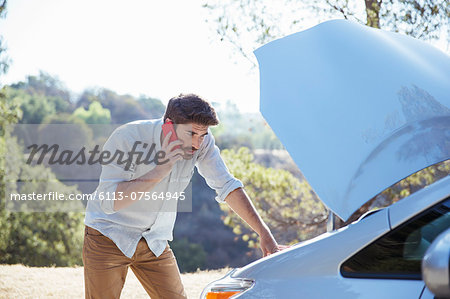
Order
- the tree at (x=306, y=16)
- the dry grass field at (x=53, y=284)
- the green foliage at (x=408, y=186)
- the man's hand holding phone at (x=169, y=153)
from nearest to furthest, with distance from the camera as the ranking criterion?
1. the man's hand holding phone at (x=169, y=153)
2. the dry grass field at (x=53, y=284)
3. the green foliage at (x=408, y=186)
4. the tree at (x=306, y=16)

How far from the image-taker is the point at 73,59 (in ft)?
91.7

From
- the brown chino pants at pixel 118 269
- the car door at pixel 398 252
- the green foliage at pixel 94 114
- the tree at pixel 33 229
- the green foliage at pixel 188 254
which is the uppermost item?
the green foliage at pixel 94 114

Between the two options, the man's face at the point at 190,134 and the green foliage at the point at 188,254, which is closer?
the man's face at the point at 190,134

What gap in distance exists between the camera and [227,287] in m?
2.17

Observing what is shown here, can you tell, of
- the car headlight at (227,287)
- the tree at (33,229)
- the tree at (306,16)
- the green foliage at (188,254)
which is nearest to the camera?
the car headlight at (227,287)

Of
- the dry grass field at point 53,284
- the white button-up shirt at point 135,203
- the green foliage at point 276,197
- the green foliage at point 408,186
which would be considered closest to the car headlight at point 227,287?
the white button-up shirt at point 135,203

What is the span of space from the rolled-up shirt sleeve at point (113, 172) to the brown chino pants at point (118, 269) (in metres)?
0.23

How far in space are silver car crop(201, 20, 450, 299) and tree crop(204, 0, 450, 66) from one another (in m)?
5.05

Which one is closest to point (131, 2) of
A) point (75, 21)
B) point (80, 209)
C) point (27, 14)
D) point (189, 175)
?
point (75, 21)

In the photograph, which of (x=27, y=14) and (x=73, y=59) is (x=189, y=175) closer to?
(x=27, y=14)

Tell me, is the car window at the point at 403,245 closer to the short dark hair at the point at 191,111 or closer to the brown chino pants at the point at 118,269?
the short dark hair at the point at 191,111

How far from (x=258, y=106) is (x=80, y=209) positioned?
59.1ft

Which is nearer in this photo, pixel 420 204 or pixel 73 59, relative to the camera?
pixel 420 204

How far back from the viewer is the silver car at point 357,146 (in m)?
1.84
